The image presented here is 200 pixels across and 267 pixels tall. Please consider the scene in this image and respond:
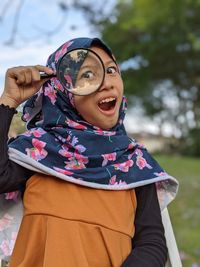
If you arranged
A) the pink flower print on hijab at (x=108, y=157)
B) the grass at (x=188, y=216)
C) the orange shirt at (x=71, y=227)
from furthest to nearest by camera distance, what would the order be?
the grass at (x=188, y=216) < the pink flower print on hijab at (x=108, y=157) < the orange shirt at (x=71, y=227)

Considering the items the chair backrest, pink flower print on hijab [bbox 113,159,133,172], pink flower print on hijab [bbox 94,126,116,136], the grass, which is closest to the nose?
pink flower print on hijab [bbox 94,126,116,136]

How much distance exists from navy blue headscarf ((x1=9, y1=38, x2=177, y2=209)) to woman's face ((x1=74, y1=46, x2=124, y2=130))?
21mm

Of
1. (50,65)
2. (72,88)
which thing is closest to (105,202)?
(72,88)

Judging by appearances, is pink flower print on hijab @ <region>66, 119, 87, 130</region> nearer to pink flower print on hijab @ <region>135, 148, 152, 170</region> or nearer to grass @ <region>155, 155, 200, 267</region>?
pink flower print on hijab @ <region>135, 148, 152, 170</region>

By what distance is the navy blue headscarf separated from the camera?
63.1 inches

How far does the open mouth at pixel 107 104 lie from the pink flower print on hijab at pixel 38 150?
0.19 metres

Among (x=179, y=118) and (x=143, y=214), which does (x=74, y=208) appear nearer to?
(x=143, y=214)

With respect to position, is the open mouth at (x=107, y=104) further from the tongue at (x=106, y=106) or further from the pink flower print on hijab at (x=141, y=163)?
the pink flower print on hijab at (x=141, y=163)

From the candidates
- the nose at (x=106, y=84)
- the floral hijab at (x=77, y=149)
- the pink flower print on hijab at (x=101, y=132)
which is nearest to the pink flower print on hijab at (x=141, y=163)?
the floral hijab at (x=77, y=149)

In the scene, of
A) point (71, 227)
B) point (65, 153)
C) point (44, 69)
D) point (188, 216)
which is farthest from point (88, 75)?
point (188, 216)

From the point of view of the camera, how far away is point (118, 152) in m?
1.65

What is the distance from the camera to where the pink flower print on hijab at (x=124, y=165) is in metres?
1.64

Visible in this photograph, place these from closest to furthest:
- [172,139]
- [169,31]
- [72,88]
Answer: [72,88]
[169,31]
[172,139]

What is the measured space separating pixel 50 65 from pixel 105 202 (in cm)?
46
